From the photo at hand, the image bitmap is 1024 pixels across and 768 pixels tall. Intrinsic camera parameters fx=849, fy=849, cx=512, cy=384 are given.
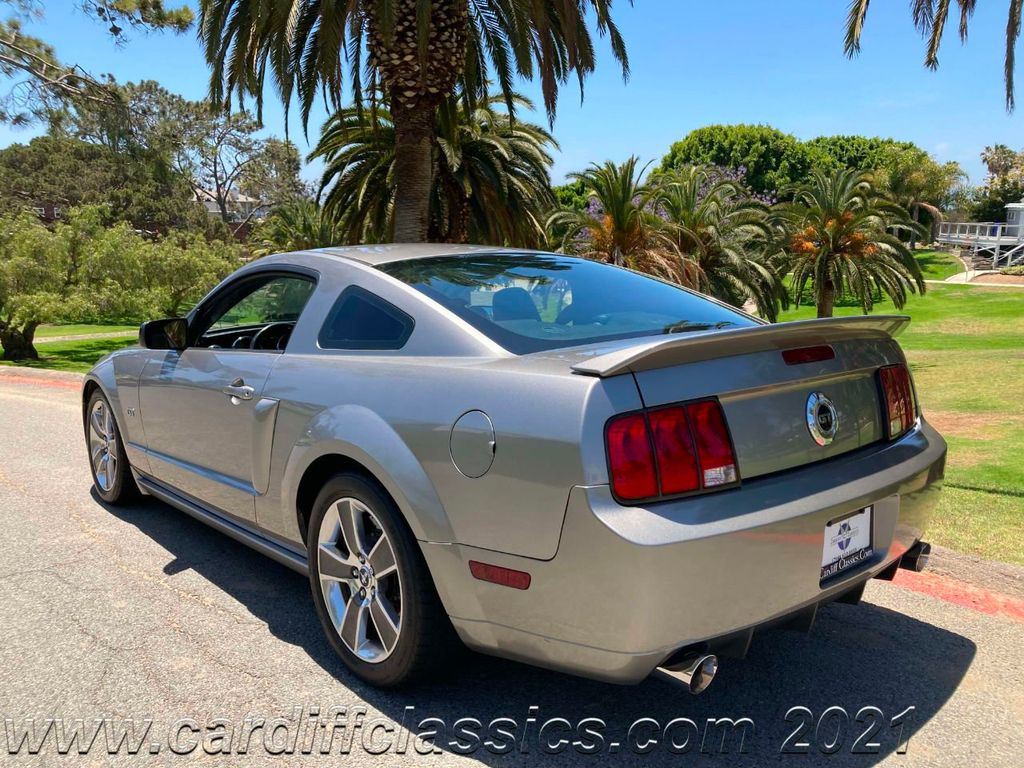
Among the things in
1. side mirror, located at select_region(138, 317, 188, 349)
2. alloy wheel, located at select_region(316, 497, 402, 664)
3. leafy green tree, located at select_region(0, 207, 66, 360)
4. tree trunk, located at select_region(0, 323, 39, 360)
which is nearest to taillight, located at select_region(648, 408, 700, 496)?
alloy wheel, located at select_region(316, 497, 402, 664)

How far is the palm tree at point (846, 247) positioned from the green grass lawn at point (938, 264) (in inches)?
1741

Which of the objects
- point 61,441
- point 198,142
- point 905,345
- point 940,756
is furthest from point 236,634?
point 198,142

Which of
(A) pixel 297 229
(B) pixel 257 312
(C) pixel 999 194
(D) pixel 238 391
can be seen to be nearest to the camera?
(D) pixel 238 391

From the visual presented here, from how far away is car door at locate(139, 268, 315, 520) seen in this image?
3.66m

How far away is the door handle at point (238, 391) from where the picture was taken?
3643 mm

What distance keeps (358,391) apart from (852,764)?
202 cm

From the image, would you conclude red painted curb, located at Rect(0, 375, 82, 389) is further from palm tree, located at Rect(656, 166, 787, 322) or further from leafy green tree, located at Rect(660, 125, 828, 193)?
leafy green tree, located at Rect(660, 125, 828, 193)

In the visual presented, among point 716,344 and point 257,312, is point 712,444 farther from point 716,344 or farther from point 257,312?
point 257,312

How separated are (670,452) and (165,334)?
123 inches

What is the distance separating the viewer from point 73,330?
117 feet

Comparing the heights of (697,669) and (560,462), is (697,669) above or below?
below

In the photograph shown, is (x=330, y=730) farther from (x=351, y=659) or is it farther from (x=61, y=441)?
(x=61, y=441)

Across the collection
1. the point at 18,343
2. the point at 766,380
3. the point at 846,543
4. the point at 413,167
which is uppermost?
the point at 413,167

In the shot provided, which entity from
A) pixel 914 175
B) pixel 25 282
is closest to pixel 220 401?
pixel 25 282
